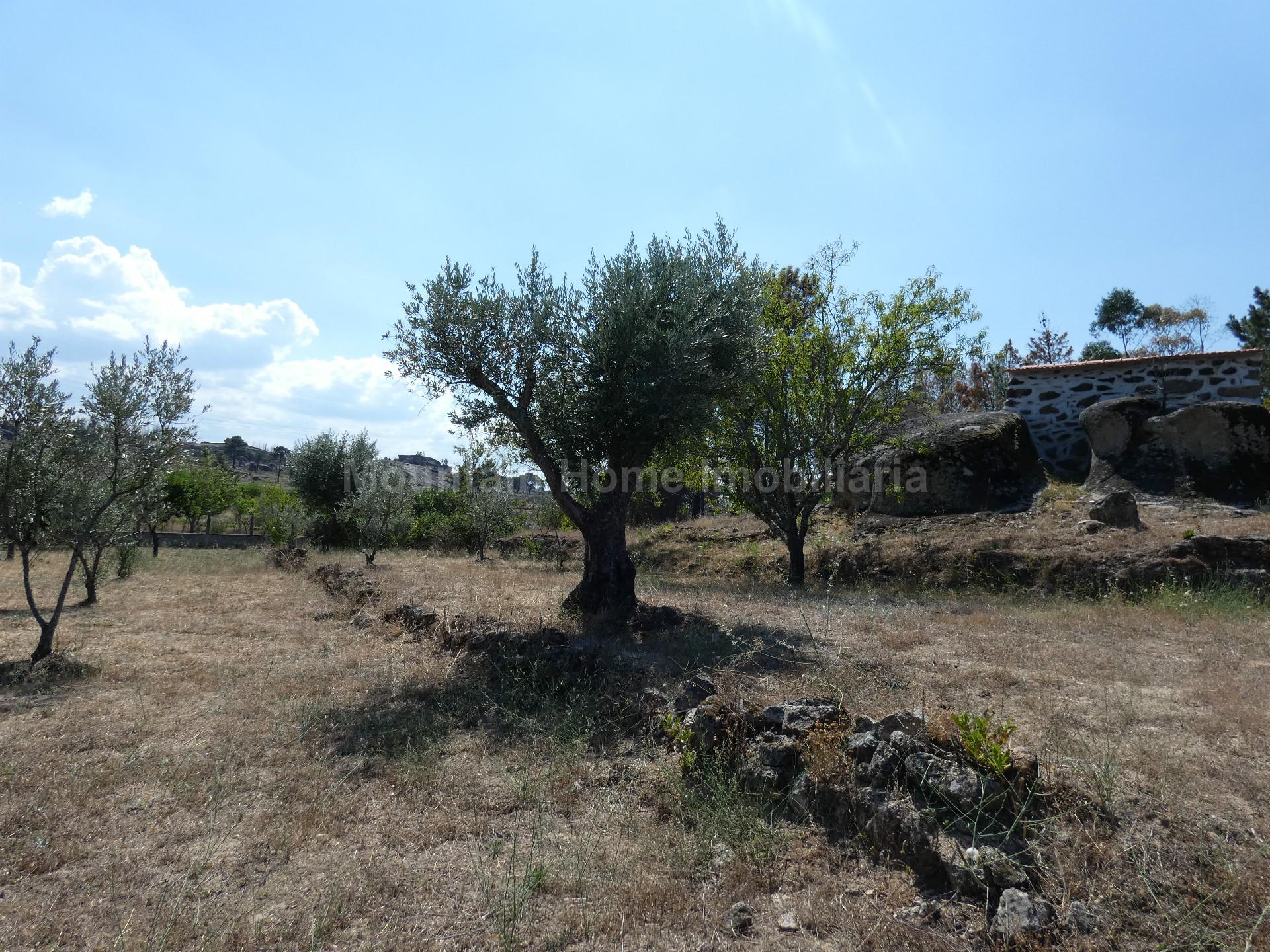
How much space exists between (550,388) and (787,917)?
7204 mm

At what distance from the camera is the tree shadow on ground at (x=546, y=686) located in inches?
232

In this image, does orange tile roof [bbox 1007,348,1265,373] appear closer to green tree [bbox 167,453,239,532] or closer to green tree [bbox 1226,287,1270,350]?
green tree [bbox 1226,287,1270,350]

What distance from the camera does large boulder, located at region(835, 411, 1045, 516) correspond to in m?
14.4

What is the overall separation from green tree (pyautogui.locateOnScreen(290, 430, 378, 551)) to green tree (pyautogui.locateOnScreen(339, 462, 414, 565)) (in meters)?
5.65

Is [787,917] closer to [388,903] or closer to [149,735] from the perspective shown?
[388,903]

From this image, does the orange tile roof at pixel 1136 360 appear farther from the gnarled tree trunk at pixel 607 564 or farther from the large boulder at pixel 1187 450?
the gnarled tree trunk at pixel 607 564

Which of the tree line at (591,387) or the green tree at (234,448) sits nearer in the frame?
the tree line at (591,387)

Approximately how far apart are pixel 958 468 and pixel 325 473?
906 inches

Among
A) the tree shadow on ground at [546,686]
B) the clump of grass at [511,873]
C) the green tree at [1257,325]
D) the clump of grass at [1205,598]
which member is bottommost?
the clump of grass at [511,873]

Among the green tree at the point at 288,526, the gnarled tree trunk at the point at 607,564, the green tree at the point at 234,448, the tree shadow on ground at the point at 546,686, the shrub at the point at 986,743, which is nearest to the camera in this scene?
the shrub at the point at 986,743

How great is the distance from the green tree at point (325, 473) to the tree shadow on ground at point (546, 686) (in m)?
21.3

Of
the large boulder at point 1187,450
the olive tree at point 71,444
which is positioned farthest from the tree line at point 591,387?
the large boulder at point 1187,450

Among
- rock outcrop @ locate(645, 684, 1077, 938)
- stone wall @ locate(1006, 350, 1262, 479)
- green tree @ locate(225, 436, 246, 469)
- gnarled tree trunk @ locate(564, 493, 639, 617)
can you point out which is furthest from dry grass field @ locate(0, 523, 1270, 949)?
green tree @ locate(225, 436, 246, 469)

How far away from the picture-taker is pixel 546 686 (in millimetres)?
7051
